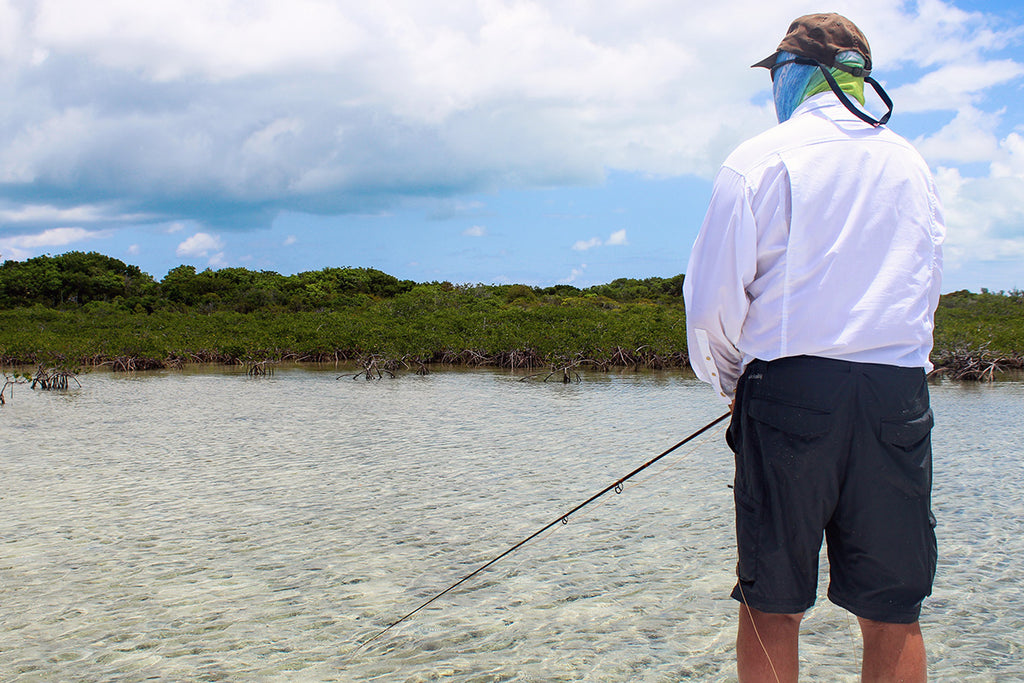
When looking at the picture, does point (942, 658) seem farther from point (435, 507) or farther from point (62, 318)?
point (62, 318)

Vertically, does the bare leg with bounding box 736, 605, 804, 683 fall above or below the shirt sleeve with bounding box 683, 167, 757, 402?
below

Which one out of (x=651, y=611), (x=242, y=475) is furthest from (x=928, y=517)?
(x=242, y=475)

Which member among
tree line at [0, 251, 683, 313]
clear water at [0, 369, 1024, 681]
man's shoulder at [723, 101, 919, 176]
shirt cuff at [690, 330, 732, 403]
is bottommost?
clear water at [0, 369, 1024, 681]

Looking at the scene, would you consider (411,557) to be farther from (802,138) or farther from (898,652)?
(802,138)

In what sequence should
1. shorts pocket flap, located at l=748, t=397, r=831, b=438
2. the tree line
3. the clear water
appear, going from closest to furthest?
1. shorts pocket flap, located at l=748, t=397, r=831, b=438
2. the clear water
3. the tree line

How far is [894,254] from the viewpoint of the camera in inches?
69.2

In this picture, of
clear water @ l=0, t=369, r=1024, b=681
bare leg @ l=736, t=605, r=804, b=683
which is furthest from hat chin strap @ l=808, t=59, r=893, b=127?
clear water @ l=0, t=369, r=1024, b=681

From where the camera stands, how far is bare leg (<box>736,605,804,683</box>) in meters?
1.80

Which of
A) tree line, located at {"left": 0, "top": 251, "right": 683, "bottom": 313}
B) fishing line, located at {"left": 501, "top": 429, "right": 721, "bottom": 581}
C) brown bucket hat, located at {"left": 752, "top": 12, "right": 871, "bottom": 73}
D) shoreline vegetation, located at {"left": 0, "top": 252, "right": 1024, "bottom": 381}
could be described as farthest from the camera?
tree line, located at {"left": 0, "top": 251, "right": 683, "bottom": 313}

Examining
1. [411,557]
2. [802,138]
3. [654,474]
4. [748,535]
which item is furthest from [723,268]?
[654,474]

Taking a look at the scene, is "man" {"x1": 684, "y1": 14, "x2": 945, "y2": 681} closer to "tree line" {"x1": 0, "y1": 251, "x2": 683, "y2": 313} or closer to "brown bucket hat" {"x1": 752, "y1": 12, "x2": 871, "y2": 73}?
"brown bucket hat" {"x1": 752, "y1": 12, "x2": 871, "y2": 73}

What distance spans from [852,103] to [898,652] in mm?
1274

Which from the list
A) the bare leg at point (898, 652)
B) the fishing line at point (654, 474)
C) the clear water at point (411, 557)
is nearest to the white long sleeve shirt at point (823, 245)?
the bare leg at point (898, 652)

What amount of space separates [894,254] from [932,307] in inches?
8.3
